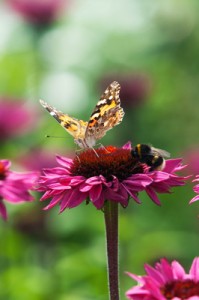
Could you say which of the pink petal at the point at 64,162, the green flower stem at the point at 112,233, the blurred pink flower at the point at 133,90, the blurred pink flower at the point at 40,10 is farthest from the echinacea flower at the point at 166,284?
the blurred pink flower at the point at 40,10

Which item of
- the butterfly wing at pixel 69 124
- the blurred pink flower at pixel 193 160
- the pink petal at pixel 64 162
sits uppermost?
the blurred pink flower at pixel 193 160

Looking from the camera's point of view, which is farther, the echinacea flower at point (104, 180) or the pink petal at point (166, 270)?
the echinacea flower at point (104, 180)

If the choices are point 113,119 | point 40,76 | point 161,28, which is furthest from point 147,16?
point 113,119

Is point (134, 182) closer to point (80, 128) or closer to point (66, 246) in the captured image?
point (80, 128)

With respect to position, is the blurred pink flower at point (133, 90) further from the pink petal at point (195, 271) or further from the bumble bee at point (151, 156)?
the pink petal at point (195, 271)

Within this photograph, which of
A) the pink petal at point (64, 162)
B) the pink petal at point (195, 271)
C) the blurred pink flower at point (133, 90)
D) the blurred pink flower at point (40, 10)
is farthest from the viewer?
the blurred pink flower at point (40, 10)

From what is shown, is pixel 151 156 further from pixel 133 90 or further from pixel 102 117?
pixel 133 90
